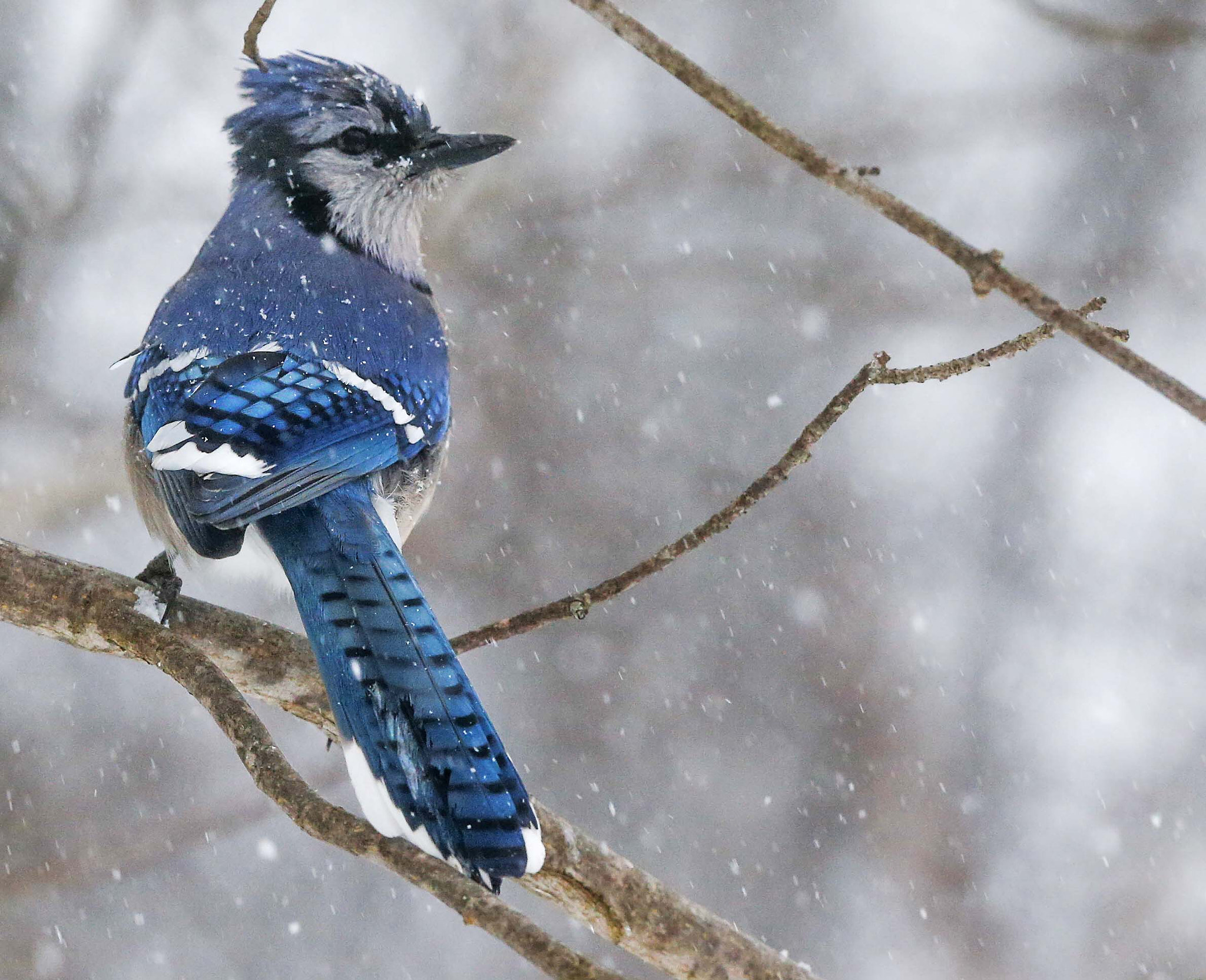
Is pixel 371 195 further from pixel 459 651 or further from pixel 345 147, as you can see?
pixel 459 651

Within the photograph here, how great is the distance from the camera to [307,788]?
171cm

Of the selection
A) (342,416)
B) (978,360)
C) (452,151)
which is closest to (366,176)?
(452,151)

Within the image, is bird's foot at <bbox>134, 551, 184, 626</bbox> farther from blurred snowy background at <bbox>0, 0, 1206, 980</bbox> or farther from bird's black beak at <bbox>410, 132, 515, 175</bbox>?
blurred snowy background at <bbox>0, 0, 1206, 980</bbox>

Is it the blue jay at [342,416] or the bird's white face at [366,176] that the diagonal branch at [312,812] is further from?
the bird's white face at [366,176]

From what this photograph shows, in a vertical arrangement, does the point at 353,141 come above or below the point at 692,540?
above

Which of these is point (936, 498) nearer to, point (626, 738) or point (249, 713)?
point (626, 738)

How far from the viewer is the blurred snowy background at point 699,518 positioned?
4.79 m

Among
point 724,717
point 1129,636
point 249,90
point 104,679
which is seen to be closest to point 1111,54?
point 1129,636

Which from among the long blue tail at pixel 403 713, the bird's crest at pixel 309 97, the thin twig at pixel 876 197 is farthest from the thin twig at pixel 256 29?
the bird's crest at pixel 309 97

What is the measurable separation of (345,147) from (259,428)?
1.06 meters

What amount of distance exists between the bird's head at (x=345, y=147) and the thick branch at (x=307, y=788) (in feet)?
Answer: 3.47

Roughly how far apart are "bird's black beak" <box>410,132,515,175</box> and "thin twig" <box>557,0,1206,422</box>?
1.58 metres

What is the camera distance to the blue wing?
2188 mm

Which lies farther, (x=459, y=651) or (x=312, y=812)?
(x=459, y=651)
